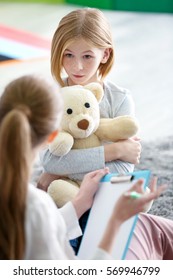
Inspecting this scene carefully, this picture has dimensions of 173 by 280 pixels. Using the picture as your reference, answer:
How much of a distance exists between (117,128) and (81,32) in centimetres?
23

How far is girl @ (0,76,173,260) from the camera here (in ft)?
3.20

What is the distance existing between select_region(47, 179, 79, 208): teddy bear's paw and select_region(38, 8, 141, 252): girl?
0.10 feet

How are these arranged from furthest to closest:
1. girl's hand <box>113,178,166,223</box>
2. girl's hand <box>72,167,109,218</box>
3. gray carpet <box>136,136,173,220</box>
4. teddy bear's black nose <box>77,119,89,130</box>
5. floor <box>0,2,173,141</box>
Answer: floor <box>0,2,173,141</box>
gray carpet <box>136,136,173,220</box>
teddy bear's black nose <box>77,119,89,130</box>
girl's hand <box>72,167,109,218</box>
girl's hand <box>113,178,166,223</box>

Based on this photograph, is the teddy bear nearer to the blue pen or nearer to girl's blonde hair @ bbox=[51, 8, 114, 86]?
girl's blonde hair @ bbox=[51, 8, 114, 86]

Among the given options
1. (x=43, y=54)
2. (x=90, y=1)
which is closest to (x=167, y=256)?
(x=43, y=54)

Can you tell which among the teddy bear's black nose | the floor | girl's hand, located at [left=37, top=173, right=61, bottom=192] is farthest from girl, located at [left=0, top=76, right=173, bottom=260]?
the floor

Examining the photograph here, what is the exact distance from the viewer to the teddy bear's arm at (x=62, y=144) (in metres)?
1.47

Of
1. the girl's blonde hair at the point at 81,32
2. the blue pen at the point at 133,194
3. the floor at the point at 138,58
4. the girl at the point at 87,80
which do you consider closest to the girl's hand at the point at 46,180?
the girl at the point at 87,80

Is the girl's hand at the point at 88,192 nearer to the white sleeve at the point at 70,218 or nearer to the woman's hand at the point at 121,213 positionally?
the white sleeve at the point at 70,218

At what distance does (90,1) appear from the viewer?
4.18 m

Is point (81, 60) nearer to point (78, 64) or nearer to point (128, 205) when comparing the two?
point (78, 64)

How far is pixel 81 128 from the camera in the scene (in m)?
1.47
